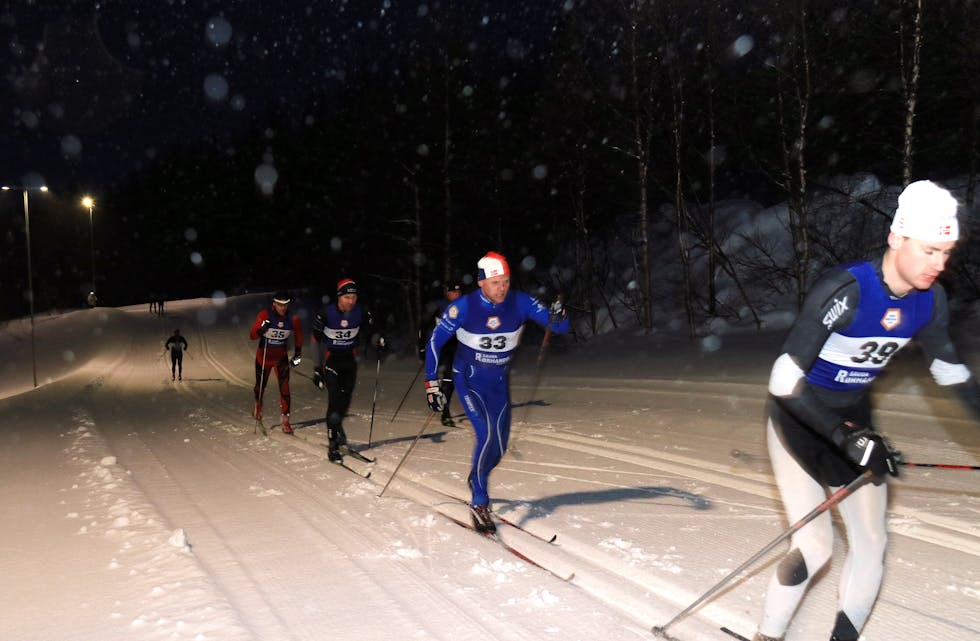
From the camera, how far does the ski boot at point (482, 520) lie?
538 cm

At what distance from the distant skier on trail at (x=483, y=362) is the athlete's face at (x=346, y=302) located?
3681 millimetres

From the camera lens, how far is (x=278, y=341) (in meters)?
11.0

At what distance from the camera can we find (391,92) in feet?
82.8

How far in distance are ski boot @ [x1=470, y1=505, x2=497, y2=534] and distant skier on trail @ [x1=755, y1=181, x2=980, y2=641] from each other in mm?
2395

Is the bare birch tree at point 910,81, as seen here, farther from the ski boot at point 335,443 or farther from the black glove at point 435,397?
the black glove at point 435,397

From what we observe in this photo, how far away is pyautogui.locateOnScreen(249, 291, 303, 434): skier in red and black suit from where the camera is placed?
34.6 ft

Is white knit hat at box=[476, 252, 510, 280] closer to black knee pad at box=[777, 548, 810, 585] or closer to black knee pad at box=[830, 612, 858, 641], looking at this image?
black knee pad at box=[777, 548, 810, 585]

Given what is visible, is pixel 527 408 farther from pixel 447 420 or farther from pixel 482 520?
pixel 482 520

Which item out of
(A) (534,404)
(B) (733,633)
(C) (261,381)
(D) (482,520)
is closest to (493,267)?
(D) (482,520)

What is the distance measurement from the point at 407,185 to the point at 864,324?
23.6 meters

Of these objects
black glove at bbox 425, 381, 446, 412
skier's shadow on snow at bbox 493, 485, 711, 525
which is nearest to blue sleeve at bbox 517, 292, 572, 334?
black glove at bbox 425, 381, 446, 412

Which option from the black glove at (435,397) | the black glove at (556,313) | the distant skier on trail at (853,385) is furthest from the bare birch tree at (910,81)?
the distant skier on trail at (853,385)

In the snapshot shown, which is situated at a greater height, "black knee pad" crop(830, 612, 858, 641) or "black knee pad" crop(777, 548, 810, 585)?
"black knee pad" crop(777, 548, 810, 585)

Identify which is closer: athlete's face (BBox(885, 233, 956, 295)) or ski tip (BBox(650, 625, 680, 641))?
athlete's face (BBox(885, 233, 956, 295))
